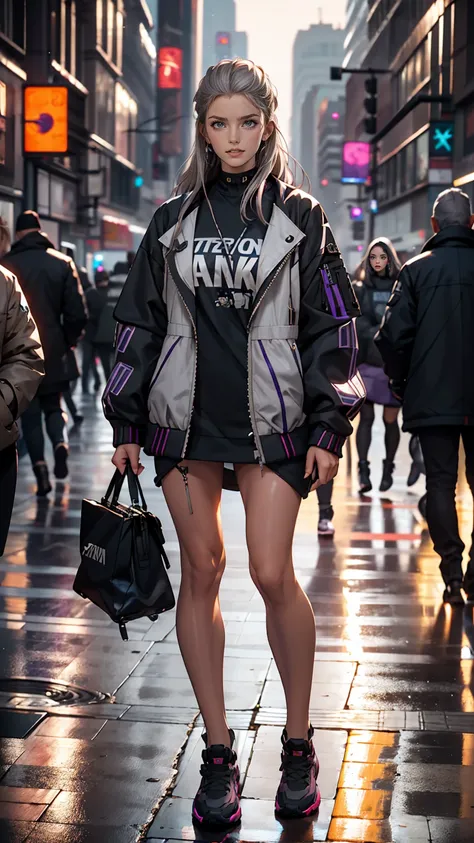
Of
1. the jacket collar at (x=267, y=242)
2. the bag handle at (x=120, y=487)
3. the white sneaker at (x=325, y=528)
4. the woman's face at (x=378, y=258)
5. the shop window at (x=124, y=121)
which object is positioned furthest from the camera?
the shop window at (x=124, y=121)

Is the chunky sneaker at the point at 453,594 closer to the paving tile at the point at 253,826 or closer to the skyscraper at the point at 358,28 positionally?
the paving tile at the point at 253,826

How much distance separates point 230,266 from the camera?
3.57 meters

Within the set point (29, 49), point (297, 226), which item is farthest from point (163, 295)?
point (29, 49)

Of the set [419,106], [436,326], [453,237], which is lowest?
[436,326]

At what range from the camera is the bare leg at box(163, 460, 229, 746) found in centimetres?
367

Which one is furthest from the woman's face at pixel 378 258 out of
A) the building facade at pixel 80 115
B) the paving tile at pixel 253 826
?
the building facade at pixel 80 115

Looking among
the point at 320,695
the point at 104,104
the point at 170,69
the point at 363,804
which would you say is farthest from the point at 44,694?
the point at 170,69

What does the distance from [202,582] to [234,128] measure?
128 centimetres

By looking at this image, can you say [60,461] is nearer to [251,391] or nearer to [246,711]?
[246,711]

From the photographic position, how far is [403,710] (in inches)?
182

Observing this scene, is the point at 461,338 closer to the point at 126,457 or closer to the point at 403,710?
the point at 403,710

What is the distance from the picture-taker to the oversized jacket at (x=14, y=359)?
429cm

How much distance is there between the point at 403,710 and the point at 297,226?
1.91 meters

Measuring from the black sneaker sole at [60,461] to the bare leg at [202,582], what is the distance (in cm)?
694
